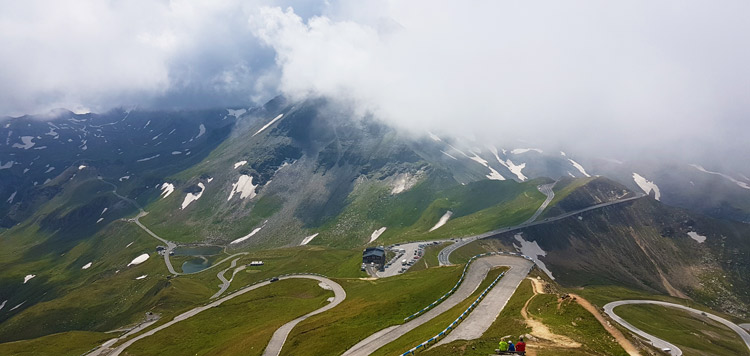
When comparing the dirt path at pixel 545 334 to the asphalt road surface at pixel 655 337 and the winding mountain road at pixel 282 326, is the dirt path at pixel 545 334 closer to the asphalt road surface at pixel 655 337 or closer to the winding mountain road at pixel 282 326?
the winding mountain road at pixel 282 326

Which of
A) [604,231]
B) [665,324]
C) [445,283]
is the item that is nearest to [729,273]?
[604,231]

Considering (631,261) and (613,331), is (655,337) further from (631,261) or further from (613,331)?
(613,331)

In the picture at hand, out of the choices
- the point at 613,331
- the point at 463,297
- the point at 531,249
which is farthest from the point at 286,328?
the point at 531,249

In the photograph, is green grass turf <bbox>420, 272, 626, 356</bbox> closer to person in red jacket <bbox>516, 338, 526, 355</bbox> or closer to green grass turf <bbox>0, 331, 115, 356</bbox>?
person in red jacket <bbox>516, 338, 526, 355</bbox>

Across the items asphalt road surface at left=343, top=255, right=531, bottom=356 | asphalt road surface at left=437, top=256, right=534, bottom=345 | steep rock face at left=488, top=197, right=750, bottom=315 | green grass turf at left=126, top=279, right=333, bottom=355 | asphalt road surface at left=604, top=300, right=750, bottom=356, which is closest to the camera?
asphalt road surface at left=437, top=256, right=534, bottom=345

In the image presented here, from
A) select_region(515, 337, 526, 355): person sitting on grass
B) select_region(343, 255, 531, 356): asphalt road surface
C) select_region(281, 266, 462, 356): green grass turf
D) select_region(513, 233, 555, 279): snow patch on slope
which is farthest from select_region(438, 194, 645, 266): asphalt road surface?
select_region(515, 337, 526, 355): person sitting on grass

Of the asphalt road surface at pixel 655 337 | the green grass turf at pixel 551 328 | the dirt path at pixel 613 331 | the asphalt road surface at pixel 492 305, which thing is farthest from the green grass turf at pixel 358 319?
the asphalt road surface at pixel 655 337

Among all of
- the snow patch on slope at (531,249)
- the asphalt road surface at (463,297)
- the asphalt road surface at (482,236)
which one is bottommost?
the snow patch on slope at (531,249)
